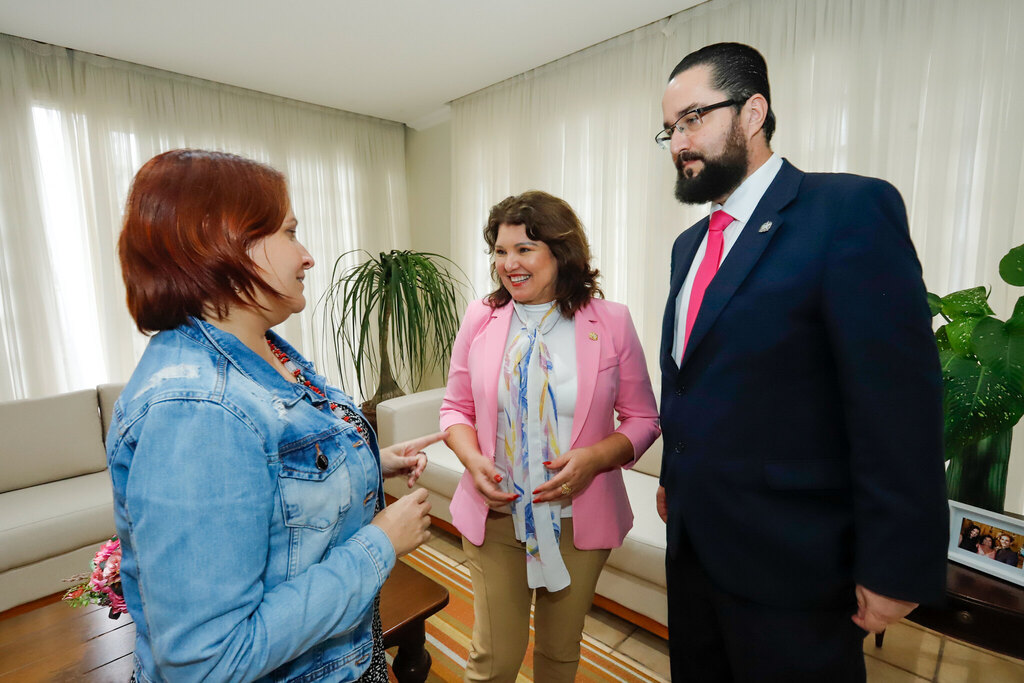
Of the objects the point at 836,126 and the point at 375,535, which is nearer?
the point at 375,535

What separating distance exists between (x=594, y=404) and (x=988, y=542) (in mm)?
1244

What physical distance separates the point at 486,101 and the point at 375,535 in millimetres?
3633

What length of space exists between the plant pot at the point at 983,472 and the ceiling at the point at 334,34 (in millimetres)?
2342

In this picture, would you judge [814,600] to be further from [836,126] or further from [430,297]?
[430,297]

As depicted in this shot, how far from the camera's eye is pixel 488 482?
1237 millimetres

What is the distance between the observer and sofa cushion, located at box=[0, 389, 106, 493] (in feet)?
8.22

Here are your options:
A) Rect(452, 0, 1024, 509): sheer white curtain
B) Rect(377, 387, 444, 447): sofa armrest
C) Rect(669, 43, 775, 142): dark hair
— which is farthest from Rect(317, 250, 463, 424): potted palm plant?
Rect(669, 43, 775, 142): dark hair

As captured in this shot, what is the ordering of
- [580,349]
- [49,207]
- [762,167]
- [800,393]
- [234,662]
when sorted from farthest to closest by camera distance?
→ [49,207], [580,349], [762,167], [800,393], [234,662]

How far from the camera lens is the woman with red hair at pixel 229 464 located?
1.84 ft

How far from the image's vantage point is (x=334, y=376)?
427 centimetres

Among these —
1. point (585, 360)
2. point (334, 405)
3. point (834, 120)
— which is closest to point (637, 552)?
point (585, 360)

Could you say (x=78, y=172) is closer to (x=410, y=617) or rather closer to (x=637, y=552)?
Result: (x=410, y=617)

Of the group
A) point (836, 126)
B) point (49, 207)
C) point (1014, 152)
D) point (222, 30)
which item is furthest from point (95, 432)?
point (1014, 152)

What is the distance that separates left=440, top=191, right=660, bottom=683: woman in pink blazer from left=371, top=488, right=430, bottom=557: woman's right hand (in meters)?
0.40
